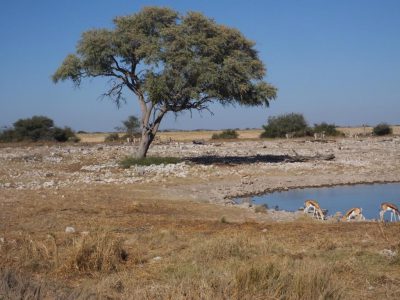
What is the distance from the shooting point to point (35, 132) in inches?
2494

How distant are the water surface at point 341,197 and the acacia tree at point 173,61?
763cm

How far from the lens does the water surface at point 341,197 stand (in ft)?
60.6

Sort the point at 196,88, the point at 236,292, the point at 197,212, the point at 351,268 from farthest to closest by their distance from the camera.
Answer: the point at 196,88 → the point at 197,212 → the point at 351,268 → the point at 236,292

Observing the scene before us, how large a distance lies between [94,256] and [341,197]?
47.4 ft

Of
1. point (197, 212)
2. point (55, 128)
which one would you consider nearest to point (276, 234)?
point (197, 212)

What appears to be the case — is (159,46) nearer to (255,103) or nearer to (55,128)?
(255,103)

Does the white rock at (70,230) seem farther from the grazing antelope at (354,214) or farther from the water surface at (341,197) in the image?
the water surface at (341,197)

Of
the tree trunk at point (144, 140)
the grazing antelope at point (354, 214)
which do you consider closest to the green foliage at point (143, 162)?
the tree trunk at point (144, 140)

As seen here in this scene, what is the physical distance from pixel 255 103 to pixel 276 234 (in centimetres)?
1979

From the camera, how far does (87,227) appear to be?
11383mm

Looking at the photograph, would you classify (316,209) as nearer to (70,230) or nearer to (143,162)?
(70,230)

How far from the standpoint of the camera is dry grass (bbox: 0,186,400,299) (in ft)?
19.4

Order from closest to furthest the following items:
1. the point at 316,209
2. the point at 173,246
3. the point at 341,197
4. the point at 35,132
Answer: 1. the point at 173,246
2. the point at 316,209
3. the point at 341,197
4. the point at 35,132

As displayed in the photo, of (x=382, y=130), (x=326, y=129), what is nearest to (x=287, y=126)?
(x=326, y=129)
